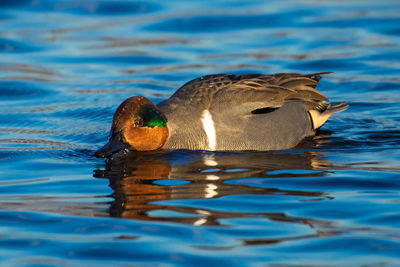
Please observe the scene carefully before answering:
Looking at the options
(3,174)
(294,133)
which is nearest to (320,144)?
(294,133)

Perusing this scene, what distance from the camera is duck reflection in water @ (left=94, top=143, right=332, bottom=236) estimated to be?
5.26 m

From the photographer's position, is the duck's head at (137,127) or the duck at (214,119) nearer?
the duck's head at (137,127)

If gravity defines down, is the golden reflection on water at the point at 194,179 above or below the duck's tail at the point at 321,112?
below

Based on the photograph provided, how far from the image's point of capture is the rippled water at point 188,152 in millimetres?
4738

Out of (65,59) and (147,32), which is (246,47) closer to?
(147,32)

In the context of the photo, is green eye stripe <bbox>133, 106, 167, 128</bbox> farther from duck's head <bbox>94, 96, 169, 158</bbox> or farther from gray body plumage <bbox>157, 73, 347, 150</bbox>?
gray body plumage <bbox>157, 73, 347, 150</bbox>

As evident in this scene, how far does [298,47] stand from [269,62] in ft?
3.17

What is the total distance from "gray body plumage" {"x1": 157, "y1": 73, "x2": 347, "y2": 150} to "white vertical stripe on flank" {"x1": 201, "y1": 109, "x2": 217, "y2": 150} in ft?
0.09

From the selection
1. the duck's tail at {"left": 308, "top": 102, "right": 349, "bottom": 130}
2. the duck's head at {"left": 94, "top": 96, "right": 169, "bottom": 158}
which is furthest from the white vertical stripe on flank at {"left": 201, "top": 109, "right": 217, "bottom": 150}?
the duck's tail at {"left": 308, "top": 102, "right": 349, "bottom": 130}

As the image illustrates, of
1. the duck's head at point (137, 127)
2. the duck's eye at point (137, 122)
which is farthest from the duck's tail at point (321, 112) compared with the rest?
the duck's eye at point (137, 122)

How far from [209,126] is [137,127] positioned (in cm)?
69

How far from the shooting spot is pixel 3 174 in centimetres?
659

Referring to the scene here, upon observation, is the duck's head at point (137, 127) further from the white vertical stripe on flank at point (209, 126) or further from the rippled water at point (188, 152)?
the white vertical stripe on flank at point (209, 126)

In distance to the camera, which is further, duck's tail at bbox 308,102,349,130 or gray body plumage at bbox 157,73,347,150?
duck's tail at bbox 308,102,349,130
